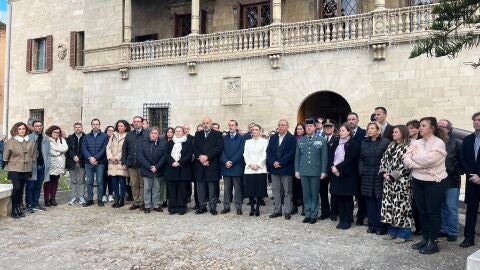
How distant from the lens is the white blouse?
8391 millimetres

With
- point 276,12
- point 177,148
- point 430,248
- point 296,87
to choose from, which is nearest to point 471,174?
point 430,248

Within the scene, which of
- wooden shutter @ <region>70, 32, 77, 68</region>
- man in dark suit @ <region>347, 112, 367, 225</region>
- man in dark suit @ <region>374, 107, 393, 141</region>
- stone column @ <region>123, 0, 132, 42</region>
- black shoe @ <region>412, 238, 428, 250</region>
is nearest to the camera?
black shoe @ <region>412, 238, 428, 250</region>

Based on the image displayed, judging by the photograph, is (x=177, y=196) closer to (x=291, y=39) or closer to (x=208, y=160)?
(x=208, y=160)

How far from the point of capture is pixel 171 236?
684 centimetres

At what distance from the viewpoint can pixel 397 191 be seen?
252 inches

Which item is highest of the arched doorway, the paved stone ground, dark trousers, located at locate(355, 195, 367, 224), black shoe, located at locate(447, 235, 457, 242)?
the arched doorway

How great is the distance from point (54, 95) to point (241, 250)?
19088 millimetres

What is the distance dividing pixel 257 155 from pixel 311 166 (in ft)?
3.67

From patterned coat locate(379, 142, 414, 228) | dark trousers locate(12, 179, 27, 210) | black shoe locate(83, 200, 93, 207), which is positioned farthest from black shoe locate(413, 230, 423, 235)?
dark trousers locate(12, 179, 27, 210)

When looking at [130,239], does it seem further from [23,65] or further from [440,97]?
[23,65]

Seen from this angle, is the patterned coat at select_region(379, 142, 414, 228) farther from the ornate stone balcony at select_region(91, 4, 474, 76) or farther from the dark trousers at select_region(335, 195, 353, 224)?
the ornate stone balcony at select_region(91, 4, 474, 76)

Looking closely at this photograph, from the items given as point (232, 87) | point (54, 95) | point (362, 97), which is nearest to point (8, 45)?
point (54, 95)

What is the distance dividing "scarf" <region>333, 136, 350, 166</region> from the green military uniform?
284mm

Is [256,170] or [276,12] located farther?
[276,12]
